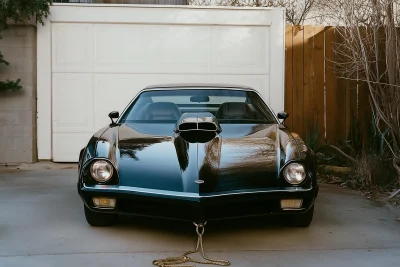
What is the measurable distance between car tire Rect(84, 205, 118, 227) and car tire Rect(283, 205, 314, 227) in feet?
5.13

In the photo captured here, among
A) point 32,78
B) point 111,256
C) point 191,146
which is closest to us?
point 111,256

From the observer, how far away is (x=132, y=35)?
9.39 meters

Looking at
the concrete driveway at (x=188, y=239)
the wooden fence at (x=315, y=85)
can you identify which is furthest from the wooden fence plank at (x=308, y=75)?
the concrete driveway at (x=188, y=239)

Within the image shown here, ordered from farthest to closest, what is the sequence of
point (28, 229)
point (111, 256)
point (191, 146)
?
point (28, 229) → point (191, 146) → point (111, 256)

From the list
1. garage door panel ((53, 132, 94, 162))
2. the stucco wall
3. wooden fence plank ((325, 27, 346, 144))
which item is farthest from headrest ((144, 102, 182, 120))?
wooden fence plank ((325, 27, 346, 144))

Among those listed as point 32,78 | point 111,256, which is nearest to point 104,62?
point 32,78

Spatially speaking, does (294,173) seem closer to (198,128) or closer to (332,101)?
(198,128)

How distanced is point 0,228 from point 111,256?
1392 mm

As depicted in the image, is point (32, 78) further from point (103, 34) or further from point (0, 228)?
point (0, 228)

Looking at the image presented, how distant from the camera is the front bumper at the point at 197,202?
448 cm

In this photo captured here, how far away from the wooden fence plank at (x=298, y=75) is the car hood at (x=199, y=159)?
166 inches

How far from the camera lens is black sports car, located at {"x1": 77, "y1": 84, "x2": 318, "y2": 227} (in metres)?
4.54

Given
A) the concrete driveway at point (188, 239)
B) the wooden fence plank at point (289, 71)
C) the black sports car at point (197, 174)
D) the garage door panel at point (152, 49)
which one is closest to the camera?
the concrete driveway at point (188, 239)

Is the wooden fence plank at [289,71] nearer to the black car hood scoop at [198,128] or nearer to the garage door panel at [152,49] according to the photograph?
the garage door panel at [152,49]
